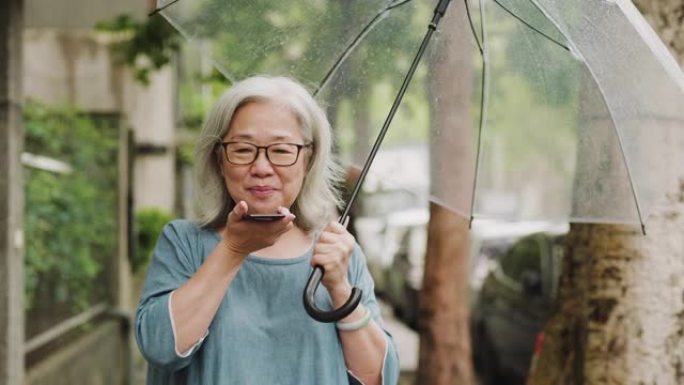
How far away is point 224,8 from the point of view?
3.64 m

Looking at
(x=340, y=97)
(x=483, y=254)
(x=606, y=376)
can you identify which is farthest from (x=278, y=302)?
(x=483, y=254)

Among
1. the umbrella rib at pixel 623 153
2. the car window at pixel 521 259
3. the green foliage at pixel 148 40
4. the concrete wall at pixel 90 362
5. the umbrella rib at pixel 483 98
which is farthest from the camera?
the car window at pixel 521 259

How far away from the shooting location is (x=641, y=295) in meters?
4.59

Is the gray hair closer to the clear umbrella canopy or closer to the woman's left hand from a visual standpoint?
the woman's left hand

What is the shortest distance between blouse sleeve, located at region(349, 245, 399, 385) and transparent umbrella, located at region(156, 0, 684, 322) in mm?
641

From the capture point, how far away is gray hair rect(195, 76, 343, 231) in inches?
104

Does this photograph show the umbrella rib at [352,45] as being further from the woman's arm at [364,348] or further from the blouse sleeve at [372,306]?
the woman's arm at [364,348]

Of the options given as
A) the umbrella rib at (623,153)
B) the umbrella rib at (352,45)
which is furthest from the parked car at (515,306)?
the umbrella rib at (352,45)

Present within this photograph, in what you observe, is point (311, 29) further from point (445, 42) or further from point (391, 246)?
point (391, 246)

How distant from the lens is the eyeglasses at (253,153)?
259cm

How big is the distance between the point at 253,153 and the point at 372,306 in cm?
50

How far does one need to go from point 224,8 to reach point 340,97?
0.49 metres

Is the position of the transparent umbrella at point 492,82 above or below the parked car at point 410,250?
above

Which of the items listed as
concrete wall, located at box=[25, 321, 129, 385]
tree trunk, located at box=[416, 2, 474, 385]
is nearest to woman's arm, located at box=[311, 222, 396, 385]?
concrete wall, located at box=[25, 321, 129, 385]
